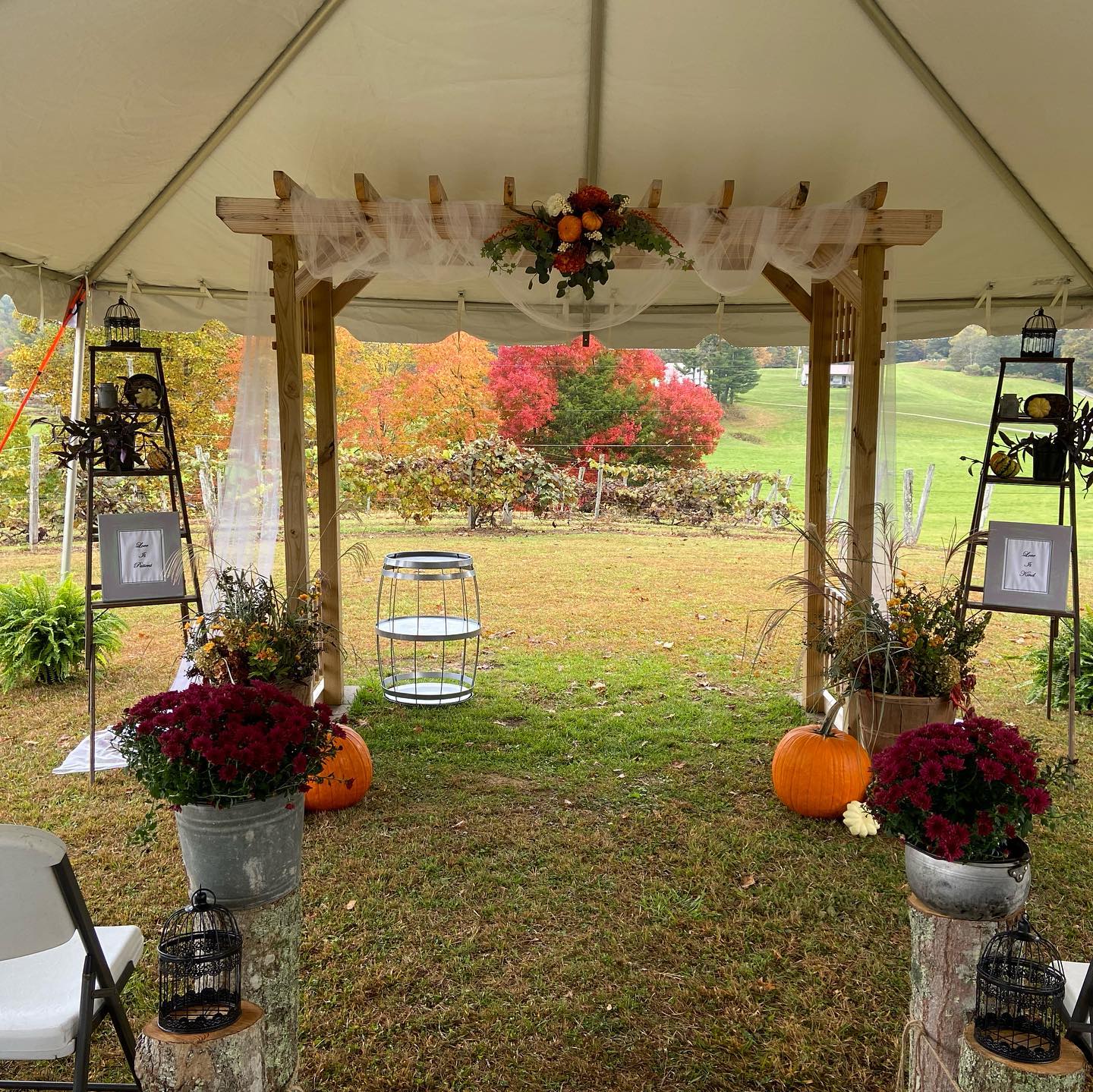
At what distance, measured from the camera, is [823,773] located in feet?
11.9

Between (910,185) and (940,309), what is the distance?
5.57 ft

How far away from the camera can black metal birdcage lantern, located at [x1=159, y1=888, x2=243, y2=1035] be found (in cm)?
173

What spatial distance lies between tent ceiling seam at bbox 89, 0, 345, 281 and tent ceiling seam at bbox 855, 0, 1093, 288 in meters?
1.92

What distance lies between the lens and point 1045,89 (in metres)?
3.29

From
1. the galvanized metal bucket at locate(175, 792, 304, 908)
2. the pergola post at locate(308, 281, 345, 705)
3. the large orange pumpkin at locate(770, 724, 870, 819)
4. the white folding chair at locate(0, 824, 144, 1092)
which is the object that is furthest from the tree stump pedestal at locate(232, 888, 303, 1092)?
the pergola post at locate(308, 281, 345, 705)

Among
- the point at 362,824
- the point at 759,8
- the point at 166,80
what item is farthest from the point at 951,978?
the point at 166,80

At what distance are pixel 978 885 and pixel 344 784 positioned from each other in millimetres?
2499

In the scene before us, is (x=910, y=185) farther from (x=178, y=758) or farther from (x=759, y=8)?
(x=178, y=758)

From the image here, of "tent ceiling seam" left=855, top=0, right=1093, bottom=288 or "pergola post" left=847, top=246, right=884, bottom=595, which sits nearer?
"tent ceiling seam" left=855, top=0, right=1093, bottom=288

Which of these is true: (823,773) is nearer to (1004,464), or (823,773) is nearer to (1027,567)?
(1027,567)

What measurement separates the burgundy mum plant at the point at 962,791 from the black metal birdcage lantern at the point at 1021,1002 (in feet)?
0.61

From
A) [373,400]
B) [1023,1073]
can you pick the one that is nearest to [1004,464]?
[1023,1073]

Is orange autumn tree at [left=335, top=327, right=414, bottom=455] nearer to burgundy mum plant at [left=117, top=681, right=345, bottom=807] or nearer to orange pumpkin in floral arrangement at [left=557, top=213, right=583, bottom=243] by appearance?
orange pumpkin in floral arrangement at [left=557, top=213, right=583, bottom=243]

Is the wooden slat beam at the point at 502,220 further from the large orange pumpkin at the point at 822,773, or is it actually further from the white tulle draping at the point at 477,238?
the large orange pumpkin at the point at 822,773
